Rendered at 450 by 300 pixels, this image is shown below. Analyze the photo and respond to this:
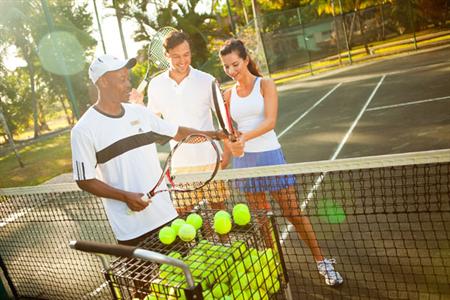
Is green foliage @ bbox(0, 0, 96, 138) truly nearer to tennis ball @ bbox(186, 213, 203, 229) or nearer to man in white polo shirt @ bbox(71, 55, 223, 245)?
man in white polo shirt @ bbox(71, 55, 223, 245)

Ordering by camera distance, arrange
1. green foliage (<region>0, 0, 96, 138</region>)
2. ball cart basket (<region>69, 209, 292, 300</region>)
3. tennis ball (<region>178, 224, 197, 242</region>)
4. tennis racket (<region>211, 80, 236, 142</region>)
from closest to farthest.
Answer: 1. ball cart basket (<region>69, 209, 292, 300</region>)
2. tennis ball (<region>178, 224, 197, 242</region>)
3. tennis racket (<region>211, 80, 236, 142</region>)
4. green foliage (<region>0, 0, 96, 138</region>)

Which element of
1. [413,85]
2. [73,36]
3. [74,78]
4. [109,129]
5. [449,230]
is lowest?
[449,230]

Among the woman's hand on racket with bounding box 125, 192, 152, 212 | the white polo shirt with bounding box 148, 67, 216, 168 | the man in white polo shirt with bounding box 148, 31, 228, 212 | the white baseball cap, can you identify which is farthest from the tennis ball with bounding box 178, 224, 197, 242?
the white polo shirt with bounding box 148, 67, 216, 168

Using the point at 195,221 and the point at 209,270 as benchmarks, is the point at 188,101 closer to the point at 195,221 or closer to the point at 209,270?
the point at 195,221

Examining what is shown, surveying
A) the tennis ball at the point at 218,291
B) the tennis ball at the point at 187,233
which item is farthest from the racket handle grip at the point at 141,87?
the tennis ball at the point at 218,291

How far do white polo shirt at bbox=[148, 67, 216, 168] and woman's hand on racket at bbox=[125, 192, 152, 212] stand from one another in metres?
1.16

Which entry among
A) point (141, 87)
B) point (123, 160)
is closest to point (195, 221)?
point (123, 160)

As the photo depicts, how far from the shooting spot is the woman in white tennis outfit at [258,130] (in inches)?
134

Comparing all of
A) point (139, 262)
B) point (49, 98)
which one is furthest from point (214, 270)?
point (49, 98)

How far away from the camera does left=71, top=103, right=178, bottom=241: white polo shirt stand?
257cm

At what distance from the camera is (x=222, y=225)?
2086 millimetres

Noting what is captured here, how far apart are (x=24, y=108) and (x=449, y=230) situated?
3164 cm

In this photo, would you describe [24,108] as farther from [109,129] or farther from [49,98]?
[109,129]

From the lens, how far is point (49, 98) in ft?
127
